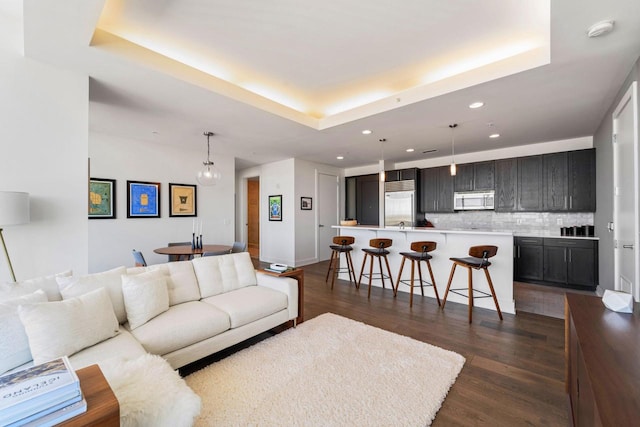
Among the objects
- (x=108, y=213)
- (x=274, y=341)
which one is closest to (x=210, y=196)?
(x=108, y=213)

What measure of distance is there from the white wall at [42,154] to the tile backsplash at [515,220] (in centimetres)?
649

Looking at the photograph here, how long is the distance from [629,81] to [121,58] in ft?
15.4

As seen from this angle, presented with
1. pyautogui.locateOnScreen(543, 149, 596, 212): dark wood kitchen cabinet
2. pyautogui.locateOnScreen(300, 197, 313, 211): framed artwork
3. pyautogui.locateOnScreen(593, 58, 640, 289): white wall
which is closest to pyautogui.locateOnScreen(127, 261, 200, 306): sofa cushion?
pyautogui.locateOnScreen(300, 197, 313, 211): framed artwork

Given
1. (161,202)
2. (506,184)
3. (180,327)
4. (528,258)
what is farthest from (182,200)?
(528,258)

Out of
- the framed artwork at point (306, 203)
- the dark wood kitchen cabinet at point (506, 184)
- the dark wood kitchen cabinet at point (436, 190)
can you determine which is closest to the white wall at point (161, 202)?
the framed artwork at point (306, 203)

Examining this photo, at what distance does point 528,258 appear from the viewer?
4898mm

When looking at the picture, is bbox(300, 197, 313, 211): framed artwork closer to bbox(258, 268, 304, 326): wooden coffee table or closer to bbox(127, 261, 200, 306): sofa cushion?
bbox(258, 268, 304, 326): wooden coffee table

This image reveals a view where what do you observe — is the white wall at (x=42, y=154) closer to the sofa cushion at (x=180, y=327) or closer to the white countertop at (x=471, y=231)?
the sofa cushion at (x=180, y=327)

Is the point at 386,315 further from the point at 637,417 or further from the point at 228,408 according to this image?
the point at 637,417

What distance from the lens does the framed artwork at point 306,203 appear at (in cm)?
666

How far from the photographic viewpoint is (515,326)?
3.06m

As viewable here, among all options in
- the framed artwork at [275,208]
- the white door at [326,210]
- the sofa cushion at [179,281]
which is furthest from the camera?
the white door at [326,210]

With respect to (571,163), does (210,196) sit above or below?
below

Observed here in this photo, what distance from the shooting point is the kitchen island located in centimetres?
354
